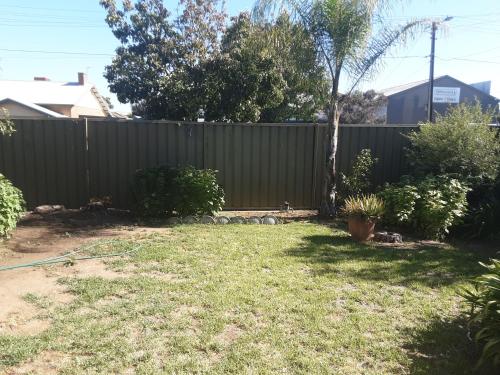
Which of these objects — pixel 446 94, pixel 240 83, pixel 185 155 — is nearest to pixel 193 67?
pixel 240 83

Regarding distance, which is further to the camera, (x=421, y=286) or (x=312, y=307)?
(x=421, y=286)

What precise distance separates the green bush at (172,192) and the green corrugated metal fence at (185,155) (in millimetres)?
560

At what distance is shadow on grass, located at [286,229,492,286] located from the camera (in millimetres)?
4531

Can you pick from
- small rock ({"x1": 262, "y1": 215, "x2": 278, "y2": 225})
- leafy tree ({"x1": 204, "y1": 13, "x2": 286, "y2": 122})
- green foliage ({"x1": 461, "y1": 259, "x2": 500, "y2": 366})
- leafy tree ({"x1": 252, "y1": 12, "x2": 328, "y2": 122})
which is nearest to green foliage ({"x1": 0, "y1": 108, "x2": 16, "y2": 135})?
small rock ({"x1": 262, "y1": 215, "x2": 278, "y2": 225})

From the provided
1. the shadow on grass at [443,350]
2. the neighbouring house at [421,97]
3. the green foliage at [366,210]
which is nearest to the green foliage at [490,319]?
the shadow on grass at [443,350]

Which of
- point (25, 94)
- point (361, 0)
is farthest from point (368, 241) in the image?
point (25, 94)

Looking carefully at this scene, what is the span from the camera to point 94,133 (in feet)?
24.8

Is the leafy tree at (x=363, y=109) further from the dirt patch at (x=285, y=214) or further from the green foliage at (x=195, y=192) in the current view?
the green foliage at (x=195, y=192)

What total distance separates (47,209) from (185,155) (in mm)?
2641

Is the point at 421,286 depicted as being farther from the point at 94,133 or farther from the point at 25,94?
the point at 25,94

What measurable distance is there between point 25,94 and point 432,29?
83.4 ft

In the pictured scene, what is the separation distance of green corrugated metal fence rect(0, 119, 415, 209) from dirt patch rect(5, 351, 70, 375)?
15.6 ft

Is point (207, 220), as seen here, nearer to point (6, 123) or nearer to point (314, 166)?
point (314, 166)

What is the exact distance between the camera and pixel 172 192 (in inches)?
273
